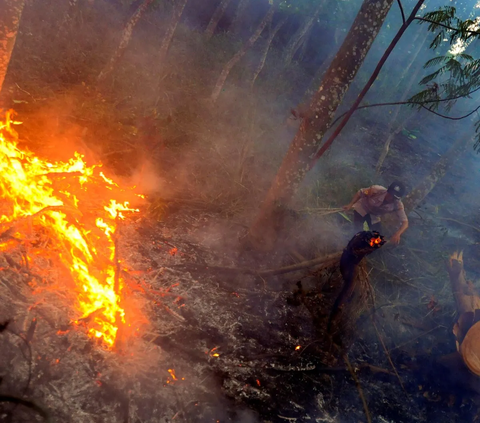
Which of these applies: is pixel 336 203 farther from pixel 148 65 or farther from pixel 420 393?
A: pixel 148 65

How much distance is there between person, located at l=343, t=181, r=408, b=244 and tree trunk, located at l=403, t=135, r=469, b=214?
2.45 metres

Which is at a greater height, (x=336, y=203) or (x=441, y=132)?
(x=441, y=132)

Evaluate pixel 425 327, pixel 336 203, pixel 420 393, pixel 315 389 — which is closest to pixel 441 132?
pixel 336 203

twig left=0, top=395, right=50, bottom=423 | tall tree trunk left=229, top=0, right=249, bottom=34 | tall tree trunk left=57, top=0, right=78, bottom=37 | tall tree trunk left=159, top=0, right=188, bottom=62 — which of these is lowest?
twig left=0, top=395, right=50, bottom=423

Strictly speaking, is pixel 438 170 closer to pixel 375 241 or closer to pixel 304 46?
pixel 375 241

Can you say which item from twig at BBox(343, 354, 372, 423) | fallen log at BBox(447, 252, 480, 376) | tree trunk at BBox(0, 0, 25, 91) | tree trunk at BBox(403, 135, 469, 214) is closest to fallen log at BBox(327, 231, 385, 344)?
twig at BBox(343, 354, 372, 423)

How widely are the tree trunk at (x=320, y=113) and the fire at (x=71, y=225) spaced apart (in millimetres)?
3055

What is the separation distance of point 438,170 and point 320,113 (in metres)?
5.59

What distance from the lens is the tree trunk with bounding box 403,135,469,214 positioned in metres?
9.23

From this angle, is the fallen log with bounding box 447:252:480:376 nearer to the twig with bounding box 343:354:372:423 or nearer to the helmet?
the helmet

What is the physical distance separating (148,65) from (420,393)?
539 inches

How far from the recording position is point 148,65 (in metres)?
13.2

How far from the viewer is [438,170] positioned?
9.46 metres

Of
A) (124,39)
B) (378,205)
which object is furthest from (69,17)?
(378,205)
